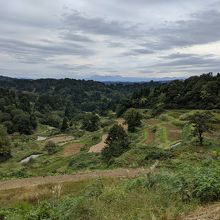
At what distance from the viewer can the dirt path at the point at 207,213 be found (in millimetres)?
8242

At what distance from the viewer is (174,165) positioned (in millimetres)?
19609

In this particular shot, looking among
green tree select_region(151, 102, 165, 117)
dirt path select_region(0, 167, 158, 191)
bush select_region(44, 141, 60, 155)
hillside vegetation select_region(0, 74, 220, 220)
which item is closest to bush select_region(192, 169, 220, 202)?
hillside vegetation select_region(0, 74, 220, 220)

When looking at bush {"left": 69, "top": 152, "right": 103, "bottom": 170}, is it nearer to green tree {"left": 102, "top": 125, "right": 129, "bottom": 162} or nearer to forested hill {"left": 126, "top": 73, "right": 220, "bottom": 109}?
green tree {"left": 102, "top": 125, "right": 129, "bottom": 162}

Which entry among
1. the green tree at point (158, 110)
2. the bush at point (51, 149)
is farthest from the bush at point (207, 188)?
the green tree at point (158, 110)

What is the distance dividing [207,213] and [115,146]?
26.8 metres

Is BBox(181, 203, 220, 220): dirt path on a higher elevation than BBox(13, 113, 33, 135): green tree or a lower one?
higher

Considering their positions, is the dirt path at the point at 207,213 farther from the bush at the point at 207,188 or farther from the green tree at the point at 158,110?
the green tree at the point at 158,110

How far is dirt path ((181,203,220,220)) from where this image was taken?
8.24 meters

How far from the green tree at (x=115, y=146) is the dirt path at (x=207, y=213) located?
821 inches

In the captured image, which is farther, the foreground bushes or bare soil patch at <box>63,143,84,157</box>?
bare soil patch at <box>63,143,84,157</box>

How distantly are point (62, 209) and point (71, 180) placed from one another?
7.87 m

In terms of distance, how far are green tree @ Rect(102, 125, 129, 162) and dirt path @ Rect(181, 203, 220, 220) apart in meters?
20.9

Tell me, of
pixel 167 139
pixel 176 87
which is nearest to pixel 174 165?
pixel 167 139

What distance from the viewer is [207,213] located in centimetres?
858
